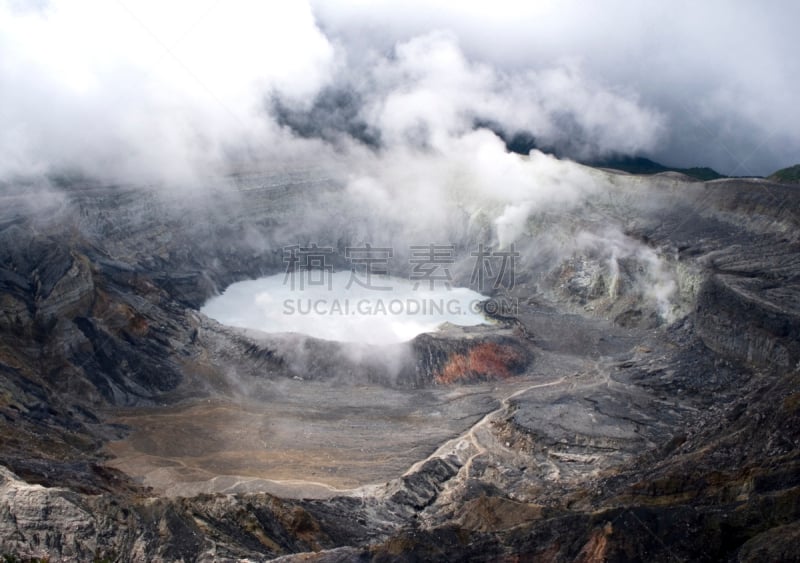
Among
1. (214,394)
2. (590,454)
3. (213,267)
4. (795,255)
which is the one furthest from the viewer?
(213,267)

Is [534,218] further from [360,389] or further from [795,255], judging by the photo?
[360,389]

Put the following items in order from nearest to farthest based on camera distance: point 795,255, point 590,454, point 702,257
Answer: point 590,454 → point 795,255 → point 702,257

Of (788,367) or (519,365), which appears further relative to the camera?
(519,365)

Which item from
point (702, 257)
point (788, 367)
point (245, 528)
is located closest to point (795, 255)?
point (702, 257)

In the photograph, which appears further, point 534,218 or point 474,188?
point 474,188

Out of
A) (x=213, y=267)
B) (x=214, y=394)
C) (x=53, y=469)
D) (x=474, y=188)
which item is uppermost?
(x=474, y=188)

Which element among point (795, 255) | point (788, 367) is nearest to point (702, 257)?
point (795, 255)

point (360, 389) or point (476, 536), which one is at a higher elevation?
point (360, 389)

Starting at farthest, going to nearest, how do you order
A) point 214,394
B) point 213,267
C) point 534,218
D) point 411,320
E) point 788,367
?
point 534,218 → point 213,267 → point 411,320 → point 214,394 → point 788,367

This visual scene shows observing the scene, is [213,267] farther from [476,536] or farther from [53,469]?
[476,536]
